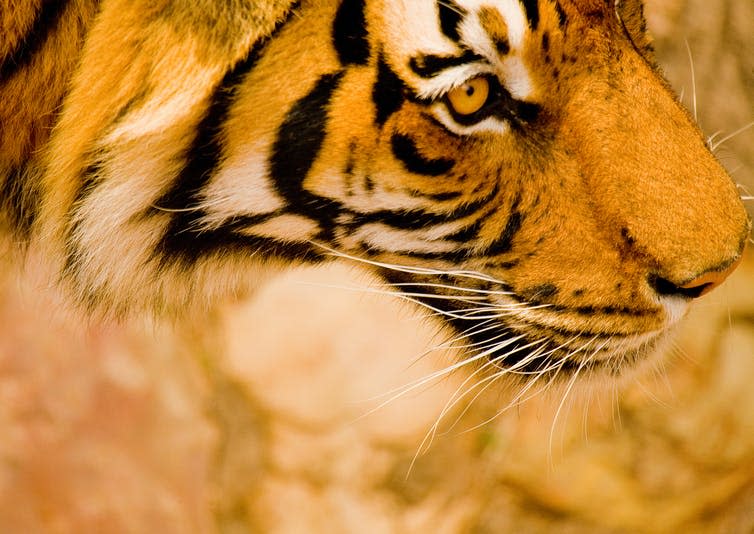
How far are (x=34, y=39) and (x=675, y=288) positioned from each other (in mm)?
577

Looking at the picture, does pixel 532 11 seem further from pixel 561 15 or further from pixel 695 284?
pixel 695 284

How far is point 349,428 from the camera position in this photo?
138 centimetres

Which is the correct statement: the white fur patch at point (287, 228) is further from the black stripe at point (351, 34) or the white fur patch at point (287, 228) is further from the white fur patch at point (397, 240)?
the black stripe at point (351, 34)

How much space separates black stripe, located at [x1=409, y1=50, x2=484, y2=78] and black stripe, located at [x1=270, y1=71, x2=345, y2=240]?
0.07 m

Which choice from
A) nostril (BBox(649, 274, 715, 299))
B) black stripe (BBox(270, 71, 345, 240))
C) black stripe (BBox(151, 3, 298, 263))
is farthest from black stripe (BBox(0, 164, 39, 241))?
nostril (BBox(649, 274, 715, 299))

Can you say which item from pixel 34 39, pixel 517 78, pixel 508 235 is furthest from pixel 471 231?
pixel 34 39

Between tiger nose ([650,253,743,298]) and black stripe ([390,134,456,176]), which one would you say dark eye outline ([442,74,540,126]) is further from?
tiger nose ([650,253,743,298])

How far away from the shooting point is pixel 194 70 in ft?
2.27

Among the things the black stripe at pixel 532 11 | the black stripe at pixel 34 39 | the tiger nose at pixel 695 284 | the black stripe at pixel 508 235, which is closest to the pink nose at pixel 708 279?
the tiger nose at pixel 695 284

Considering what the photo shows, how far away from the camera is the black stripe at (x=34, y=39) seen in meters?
0.73

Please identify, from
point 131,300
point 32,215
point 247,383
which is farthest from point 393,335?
point 32,215

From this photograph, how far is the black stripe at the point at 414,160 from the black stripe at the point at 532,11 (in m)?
0.13

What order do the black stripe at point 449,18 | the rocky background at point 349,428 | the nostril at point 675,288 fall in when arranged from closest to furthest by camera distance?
the black stripe at point 449,18, the nostril at point 675,288, the rocky background at point 349,428

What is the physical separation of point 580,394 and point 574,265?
26 cm
